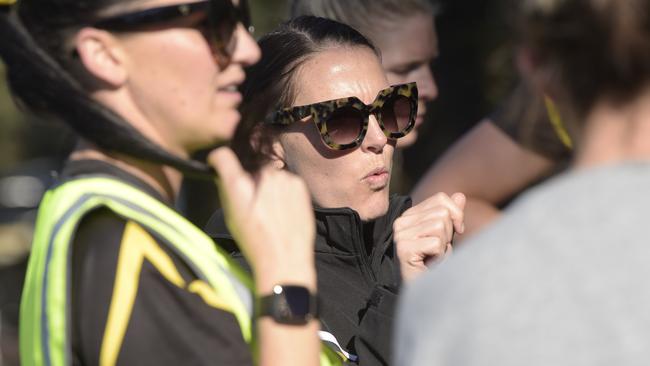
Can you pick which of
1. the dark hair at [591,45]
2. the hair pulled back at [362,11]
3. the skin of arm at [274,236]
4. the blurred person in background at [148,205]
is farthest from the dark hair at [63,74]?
the hair pulled back at [362,11]

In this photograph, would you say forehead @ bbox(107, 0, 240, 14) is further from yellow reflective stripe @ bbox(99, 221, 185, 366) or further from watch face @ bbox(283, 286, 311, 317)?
watch face @ bbox(283, 286, 311, 317)

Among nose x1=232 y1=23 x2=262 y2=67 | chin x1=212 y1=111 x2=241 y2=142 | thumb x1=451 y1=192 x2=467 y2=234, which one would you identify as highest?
nose x1=232 y1=23 x2=262 y2=67

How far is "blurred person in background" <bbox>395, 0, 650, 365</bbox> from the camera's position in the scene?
1.57 meters

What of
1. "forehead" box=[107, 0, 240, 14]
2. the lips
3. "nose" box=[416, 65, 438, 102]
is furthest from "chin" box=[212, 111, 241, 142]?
"nose" box=[416, 65, 438, 102]

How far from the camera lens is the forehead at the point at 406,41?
4.33 metres

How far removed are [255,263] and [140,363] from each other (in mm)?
256

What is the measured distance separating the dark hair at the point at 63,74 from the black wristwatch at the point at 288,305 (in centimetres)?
31

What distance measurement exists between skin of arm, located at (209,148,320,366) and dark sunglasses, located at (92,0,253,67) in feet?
0.65

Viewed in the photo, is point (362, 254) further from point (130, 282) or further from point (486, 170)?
point (486, 170)

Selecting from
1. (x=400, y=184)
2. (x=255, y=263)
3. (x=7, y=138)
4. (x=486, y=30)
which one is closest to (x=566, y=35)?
(x=255, y=263)

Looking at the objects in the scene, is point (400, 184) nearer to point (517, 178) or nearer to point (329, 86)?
point (517, 178)

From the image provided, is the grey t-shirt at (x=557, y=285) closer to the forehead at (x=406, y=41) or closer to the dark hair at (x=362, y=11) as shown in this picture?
the dark hair at (x=362, y=11)

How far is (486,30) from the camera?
763 cm

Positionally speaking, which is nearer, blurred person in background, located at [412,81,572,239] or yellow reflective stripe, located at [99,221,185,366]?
yellow reflective stripe, located at [99,221,185,366]
